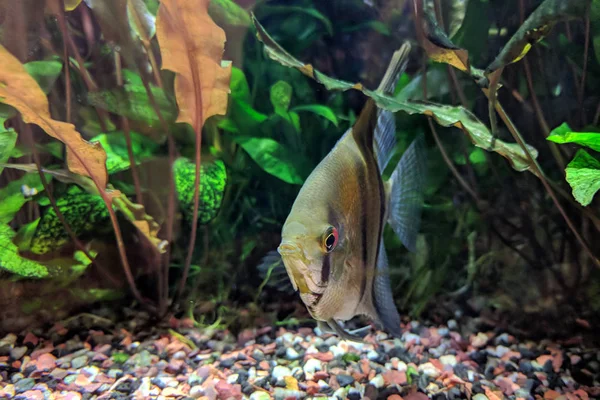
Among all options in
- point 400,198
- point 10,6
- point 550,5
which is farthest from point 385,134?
point 10,6

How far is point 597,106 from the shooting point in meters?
1.99

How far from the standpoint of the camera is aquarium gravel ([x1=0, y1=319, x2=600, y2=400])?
5.50 ft

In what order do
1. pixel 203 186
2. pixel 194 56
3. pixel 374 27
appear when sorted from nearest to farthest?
1. pixel 194 56
2. pixel 203 186
3. pixel 374 27

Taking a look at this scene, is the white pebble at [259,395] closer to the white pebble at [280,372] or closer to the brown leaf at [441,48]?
the white pebble at [280,372]

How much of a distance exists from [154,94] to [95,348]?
1.23m

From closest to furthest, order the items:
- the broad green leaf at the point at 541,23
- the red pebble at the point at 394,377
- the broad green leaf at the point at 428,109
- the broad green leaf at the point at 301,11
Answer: the broad green leaf at the point at 541,23, the broad green leaf at the point at 428,109, the red pebble at the point at 394,377, the broad green leaf at the point at 301,11

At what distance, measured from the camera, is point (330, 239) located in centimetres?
103

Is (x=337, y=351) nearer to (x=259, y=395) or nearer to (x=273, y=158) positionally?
(x=259, y=395)

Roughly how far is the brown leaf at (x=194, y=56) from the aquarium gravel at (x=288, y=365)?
3.45ft

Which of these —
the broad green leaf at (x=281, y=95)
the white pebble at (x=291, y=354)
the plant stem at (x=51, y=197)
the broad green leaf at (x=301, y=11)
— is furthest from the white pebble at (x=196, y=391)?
the broad green leaf at (x=301, y=11)

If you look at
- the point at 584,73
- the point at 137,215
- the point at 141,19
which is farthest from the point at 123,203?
the point at 584,73

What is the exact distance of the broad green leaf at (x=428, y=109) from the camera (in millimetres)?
1240

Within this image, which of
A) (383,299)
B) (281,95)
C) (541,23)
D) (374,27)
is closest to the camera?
(541,23)

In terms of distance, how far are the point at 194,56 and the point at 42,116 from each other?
0.55 metres
